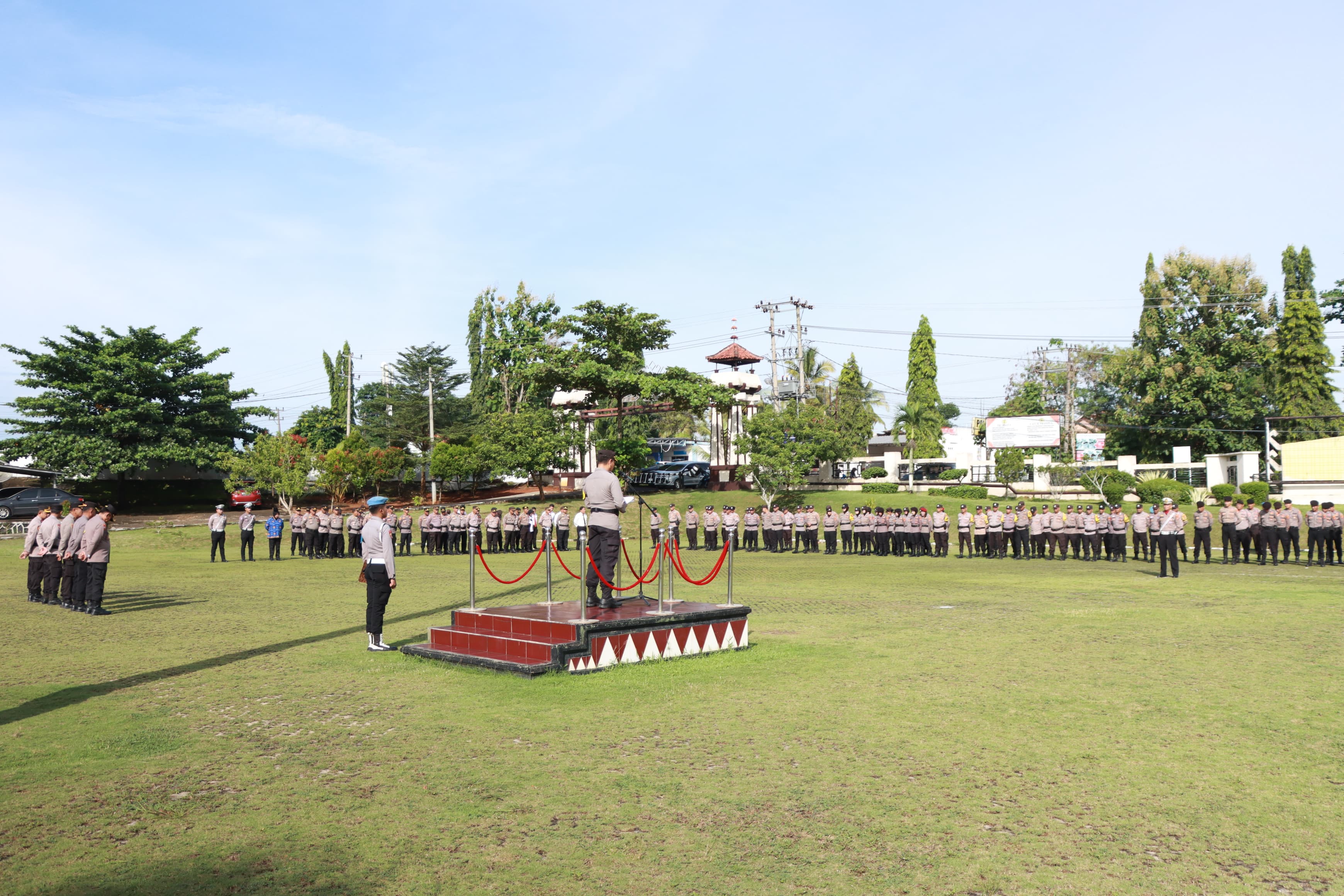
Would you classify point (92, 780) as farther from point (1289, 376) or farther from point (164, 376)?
point (1289, 376)

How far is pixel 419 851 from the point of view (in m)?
4.54

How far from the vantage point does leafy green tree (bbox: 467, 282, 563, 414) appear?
189 ft

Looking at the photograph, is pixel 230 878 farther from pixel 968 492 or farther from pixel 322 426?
pixel 322 426

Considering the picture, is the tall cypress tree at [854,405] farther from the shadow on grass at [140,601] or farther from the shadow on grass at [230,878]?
the shadow on grass at [230,878]

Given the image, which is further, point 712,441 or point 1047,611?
point 712,441

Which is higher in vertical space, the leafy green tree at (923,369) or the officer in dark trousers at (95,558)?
the leafy green tree at (923,369)

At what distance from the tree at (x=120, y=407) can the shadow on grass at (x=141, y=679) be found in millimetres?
35519

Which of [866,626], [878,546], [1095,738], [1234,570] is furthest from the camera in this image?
[878,546]

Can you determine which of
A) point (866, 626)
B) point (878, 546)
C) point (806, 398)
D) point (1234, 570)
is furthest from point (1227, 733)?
point (806, 398)

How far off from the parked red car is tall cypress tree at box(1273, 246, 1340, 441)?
49.9 metres

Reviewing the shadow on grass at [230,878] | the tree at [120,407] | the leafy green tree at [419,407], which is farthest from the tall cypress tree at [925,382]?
the shadow on grass at [230,878]

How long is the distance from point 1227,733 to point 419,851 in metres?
5.54

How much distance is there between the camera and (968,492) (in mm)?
43938

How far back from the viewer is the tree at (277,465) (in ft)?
133
